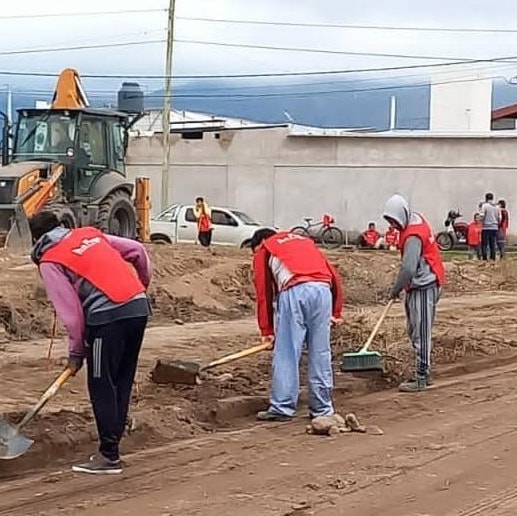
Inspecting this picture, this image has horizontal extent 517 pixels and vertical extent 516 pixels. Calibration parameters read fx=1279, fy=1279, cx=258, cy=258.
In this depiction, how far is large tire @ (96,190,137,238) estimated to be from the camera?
24562 millimetres

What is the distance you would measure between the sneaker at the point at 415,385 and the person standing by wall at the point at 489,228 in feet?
55.4

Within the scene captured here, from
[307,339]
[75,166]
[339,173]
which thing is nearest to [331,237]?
[339,173]

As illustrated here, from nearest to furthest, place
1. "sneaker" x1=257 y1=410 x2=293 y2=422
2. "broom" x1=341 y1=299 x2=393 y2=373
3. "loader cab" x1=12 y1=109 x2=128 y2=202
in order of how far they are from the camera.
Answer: "sneaker" x1=257 y1=410 x2=293 y2=422 < "broom" x1=341 y1=299 x2=393 y2=373 < "loader cab" x1=12 y1=109 x2=128 y2=202

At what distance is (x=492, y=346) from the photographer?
15578mm

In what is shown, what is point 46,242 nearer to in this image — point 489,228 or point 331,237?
point 489,228

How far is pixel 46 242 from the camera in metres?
8.23

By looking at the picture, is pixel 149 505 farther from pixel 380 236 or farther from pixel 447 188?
pixel 447 188

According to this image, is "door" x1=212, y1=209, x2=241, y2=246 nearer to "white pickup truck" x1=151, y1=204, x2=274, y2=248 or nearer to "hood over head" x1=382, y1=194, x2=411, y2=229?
"white pickup truck" x1=151, y1=204, x2=274, y2=248

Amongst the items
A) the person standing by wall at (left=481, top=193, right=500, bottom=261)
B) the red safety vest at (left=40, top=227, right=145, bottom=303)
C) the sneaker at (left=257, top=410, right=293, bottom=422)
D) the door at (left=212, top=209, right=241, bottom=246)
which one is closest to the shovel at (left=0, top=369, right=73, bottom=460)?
the red safety vest at (left=40, top=227, right=145, bottom=303)

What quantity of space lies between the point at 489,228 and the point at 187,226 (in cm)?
934

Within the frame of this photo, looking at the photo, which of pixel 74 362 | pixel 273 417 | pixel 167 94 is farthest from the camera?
pixel 167 94

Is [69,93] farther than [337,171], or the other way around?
[337,171]

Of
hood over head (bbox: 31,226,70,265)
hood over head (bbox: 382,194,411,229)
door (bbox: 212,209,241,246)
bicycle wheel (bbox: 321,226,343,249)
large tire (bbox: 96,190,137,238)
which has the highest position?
hood over head (bbox: 382,194,411,229)

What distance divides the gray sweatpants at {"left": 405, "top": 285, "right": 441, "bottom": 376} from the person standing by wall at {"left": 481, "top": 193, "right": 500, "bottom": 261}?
55.9 ft
